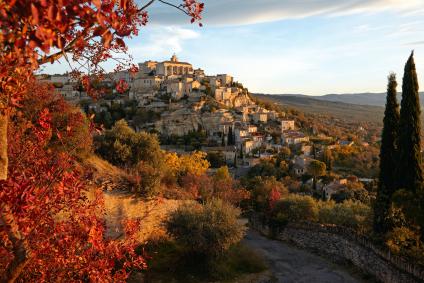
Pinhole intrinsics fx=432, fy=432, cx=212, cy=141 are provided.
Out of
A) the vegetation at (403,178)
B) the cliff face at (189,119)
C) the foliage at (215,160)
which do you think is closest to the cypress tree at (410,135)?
the vegetation at (403,178)

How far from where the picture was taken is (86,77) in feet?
14.8

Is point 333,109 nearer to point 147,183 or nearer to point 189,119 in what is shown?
point 189,119

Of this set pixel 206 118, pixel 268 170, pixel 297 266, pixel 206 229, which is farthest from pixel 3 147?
pixel 206 118

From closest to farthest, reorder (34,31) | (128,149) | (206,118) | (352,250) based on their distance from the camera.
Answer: (34,31)
(352,250)
(128,149)
(206,118)

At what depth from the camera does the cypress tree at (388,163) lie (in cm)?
1731

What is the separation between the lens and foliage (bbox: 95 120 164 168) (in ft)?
67.2

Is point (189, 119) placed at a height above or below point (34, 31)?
below

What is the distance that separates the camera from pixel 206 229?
616 inches

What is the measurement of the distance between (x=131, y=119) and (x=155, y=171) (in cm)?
6370

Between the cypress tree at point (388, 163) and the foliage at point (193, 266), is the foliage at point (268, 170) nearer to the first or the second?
the cypress tree at point (388, 163)

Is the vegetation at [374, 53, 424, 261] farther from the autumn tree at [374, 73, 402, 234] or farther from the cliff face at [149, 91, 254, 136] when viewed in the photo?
the cliff face at [149, 91, 254, 136]

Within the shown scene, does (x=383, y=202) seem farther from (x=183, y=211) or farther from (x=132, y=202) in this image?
(x=132, y=202)

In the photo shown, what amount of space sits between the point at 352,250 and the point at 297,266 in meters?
2.41

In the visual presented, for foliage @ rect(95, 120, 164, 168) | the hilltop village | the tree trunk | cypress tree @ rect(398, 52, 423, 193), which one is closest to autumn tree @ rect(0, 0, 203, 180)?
the tree trunk
